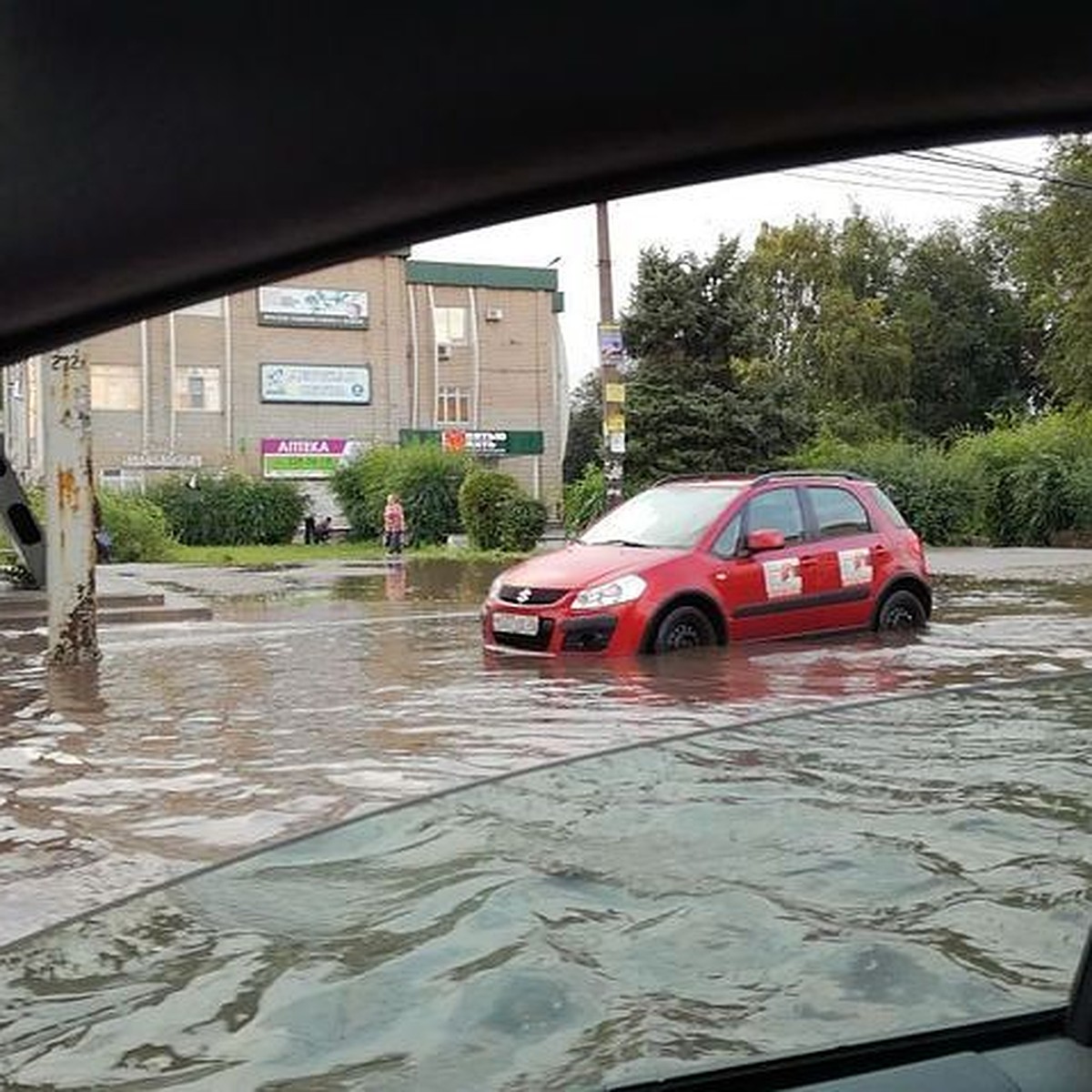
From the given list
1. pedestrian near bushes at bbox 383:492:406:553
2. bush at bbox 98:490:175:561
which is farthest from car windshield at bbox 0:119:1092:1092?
pedestrian near bushes at bbox 383:492:406:553

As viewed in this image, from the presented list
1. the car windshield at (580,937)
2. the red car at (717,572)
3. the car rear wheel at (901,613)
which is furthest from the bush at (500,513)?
the car windshield at (580,937)

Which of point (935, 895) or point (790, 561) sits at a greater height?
point (790, 561)

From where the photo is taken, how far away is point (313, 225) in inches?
42.6

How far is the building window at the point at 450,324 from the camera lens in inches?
1868

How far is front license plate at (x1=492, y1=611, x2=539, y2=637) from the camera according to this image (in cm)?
1048

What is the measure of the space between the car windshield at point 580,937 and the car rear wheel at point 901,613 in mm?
6323

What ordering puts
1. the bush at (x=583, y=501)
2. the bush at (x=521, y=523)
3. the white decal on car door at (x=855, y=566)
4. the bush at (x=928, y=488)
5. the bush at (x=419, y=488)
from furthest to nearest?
1. the bush at (x=419, y=488)
2. the bush at (x=928, y=488)
3. the bush at (x=583, y=501)
4. the bush at (x=521, y=523)
5. the white decal on car door at (x=855, y=566)

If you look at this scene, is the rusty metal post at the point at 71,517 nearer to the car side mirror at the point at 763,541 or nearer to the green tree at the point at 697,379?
the car side mirror at the point at 763,541

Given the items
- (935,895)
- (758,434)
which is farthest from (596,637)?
(758,434)

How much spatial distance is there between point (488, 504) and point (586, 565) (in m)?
19.9

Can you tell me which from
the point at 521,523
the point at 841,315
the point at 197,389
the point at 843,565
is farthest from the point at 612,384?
the point at 841,315

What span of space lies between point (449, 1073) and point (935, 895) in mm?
1703

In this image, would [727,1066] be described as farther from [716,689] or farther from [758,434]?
[758,434]

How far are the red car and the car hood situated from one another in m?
0.01
